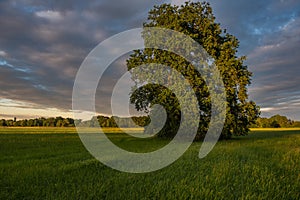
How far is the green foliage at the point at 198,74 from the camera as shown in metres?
23.3

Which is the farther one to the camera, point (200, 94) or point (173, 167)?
point (200, 94)

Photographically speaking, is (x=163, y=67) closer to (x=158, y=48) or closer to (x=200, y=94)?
(x=158, y=48)

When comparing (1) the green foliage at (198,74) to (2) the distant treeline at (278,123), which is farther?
(2) the distant treeline at (278,123)

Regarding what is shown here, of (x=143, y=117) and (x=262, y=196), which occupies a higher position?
(x=143, y=117)

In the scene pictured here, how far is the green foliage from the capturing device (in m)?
23.3

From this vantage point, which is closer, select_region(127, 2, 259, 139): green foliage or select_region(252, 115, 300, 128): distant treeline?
select_region(127, 2, 259, 139): green foliage

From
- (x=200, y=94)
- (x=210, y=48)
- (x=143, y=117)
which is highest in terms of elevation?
(x=210, y=48)

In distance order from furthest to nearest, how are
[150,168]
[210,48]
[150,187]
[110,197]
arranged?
[210,48], [150,168], [150,187], [110,197]

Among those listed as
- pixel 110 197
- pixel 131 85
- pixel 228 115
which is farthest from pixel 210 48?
pixel 110 197

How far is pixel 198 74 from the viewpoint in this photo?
23859mm

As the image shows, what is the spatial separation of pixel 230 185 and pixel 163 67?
19476 millimetres

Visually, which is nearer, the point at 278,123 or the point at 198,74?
the point at 198,74

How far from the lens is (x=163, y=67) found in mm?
25234

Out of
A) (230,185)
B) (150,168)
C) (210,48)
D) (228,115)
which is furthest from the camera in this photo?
(210,48)
